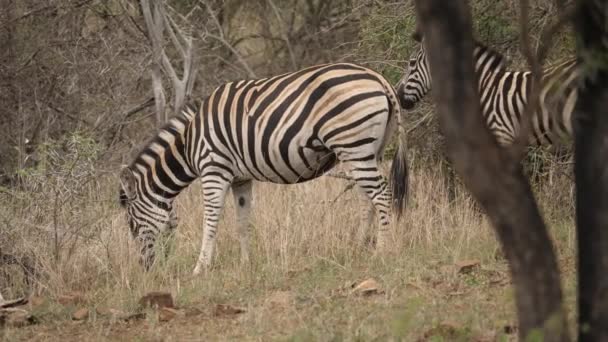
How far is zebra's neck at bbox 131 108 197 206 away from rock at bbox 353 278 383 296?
2920mm

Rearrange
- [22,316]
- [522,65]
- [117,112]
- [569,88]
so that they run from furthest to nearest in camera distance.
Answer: [117,112], [522,65], [569,88], [22,316]

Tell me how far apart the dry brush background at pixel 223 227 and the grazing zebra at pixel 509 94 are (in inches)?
20.9

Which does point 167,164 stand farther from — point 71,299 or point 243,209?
point 71,299

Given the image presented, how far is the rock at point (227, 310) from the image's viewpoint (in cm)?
605

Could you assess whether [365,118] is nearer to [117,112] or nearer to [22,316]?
[22,316]

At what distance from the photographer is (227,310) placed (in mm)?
6074

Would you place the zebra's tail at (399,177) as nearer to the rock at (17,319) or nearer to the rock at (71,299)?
the rock at (71,299)

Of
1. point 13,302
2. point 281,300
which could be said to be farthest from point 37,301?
point 281,300

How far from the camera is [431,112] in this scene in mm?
10281

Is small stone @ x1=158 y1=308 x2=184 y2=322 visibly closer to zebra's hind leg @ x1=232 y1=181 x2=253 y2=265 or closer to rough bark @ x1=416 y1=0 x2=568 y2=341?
zebra's hind leg @ x1=232 y1=181 x2=253 y2=265

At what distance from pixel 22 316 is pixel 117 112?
6.49m

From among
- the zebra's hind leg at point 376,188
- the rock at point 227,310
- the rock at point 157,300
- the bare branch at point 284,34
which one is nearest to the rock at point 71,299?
the rock at point 157,300

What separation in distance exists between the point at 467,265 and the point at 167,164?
131 inches

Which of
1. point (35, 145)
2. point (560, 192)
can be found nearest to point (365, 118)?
point (560, 192)
